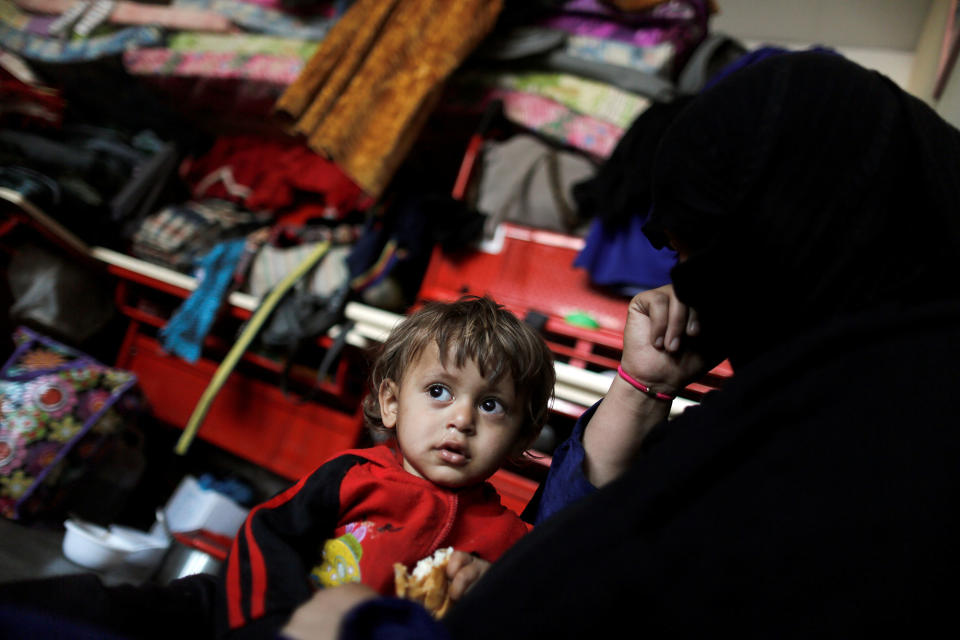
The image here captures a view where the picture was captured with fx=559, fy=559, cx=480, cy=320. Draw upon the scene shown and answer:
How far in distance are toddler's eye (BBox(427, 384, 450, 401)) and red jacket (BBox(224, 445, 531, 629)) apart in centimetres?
12

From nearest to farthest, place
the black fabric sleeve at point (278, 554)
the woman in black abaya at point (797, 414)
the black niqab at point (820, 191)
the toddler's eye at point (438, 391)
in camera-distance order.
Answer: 1. the woman in black abaya at point (797, 414)
2. the black niqab at point (820, 191)
3. the black fabric sleeve at point (278, 554)
4. the toddler's eye at point (438, 391)

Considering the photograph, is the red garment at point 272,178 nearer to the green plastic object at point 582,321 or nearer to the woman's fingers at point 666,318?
the green plastic object at point 582,321

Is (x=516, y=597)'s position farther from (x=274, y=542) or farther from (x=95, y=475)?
(x=95, y=475)

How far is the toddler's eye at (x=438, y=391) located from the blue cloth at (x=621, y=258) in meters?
0.84

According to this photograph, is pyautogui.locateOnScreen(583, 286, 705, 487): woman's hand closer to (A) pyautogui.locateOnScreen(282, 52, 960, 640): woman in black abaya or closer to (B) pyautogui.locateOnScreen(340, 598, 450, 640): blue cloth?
(A) pyautogui.locateOnScreen(282, 52, 960, 640): woman in black abaya

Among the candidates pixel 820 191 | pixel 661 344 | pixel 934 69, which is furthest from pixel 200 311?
pixel 934 69

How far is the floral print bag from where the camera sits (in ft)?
5.13

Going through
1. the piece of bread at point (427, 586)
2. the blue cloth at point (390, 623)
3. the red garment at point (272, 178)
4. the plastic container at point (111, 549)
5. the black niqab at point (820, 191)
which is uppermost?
the black niqab at point (820, 191)

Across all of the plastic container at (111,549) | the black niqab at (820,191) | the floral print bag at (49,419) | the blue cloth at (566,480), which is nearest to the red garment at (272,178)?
the floral print bag at (49,419)

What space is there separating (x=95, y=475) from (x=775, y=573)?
79.1 inches

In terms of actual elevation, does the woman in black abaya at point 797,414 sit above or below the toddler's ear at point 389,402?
above

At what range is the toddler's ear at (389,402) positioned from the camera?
34.0 inches

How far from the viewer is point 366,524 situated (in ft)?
2.43

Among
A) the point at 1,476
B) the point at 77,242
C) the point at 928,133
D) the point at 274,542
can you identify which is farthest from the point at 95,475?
the point at 928,133
